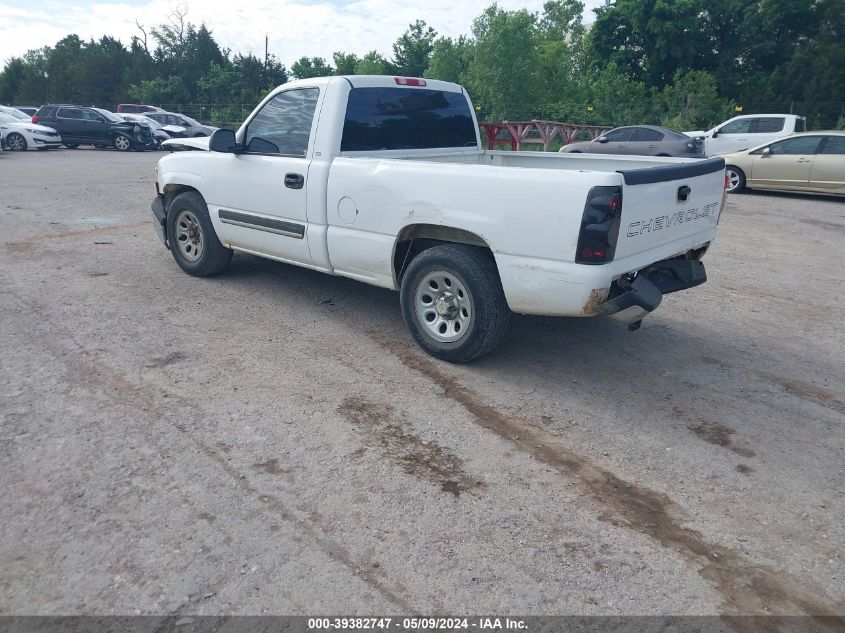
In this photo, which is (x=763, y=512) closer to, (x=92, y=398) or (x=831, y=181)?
(x=92, y=398)

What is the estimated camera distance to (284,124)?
5719mm

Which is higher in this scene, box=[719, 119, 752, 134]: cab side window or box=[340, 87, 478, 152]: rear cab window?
box=[719, 119, 752, 134]: cab side window

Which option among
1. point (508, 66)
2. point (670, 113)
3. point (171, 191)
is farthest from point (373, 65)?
point (171, 191)

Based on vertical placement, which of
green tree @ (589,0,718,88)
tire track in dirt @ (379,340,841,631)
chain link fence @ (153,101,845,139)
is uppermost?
green tree @ (589,0,718,88)

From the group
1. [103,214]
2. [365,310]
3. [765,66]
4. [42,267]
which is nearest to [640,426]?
[365,310]

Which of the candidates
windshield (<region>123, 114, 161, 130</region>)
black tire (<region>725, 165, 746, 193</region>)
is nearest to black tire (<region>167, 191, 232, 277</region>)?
black tire (<region>725, 165, 746, 193</region>)

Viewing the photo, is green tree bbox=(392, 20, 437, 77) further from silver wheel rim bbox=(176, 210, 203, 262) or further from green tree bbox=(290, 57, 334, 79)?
silver wheel rim bbox=(176, 210, 203, 262)

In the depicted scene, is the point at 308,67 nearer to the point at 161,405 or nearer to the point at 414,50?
the point at 414,50

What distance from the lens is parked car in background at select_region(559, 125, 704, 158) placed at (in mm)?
16672

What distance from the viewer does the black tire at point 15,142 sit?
76.3ft

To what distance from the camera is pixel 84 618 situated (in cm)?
249

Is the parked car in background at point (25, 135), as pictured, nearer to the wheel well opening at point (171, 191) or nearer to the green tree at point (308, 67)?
the wheel well opening at point (171, 191)

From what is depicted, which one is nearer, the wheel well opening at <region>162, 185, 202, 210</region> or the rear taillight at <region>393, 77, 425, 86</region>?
the rear taillight at <region>393, 77, 425, 86</region>

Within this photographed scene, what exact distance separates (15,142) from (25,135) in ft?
1.38
